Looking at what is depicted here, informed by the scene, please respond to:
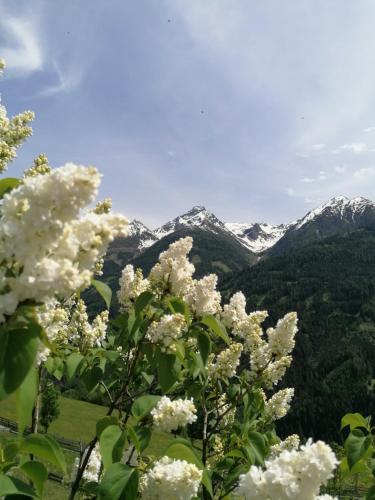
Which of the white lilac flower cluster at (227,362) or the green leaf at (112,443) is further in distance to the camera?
the white lilac flower cluster at (227,362)

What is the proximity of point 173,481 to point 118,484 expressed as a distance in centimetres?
47

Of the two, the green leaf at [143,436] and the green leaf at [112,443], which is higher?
the green leaf at [143,436]

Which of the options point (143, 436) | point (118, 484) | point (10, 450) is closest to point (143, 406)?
point (143, 436)

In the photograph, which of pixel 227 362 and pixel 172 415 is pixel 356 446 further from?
pixel 227 362

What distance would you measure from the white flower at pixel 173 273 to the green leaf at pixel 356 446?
2528mm

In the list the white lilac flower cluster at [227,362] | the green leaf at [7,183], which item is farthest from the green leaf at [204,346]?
the green leaf at [7,183]

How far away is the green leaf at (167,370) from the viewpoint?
430 cm

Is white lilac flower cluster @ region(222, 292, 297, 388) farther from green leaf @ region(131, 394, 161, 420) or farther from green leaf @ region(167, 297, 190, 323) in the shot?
green leaf @ region(131, 394, 161, 420)

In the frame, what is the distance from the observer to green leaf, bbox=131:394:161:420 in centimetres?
390

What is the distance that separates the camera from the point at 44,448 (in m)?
2.78

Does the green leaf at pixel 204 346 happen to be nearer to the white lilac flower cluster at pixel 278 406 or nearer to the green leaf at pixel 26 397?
the green leaf at pixel 26 397

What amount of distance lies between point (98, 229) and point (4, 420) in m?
114

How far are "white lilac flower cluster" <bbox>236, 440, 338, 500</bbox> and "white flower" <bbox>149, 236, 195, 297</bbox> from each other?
9.90ft

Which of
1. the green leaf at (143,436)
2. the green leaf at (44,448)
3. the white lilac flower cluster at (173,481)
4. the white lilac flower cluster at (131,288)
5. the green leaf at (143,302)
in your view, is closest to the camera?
the green leaf at (44,448)
